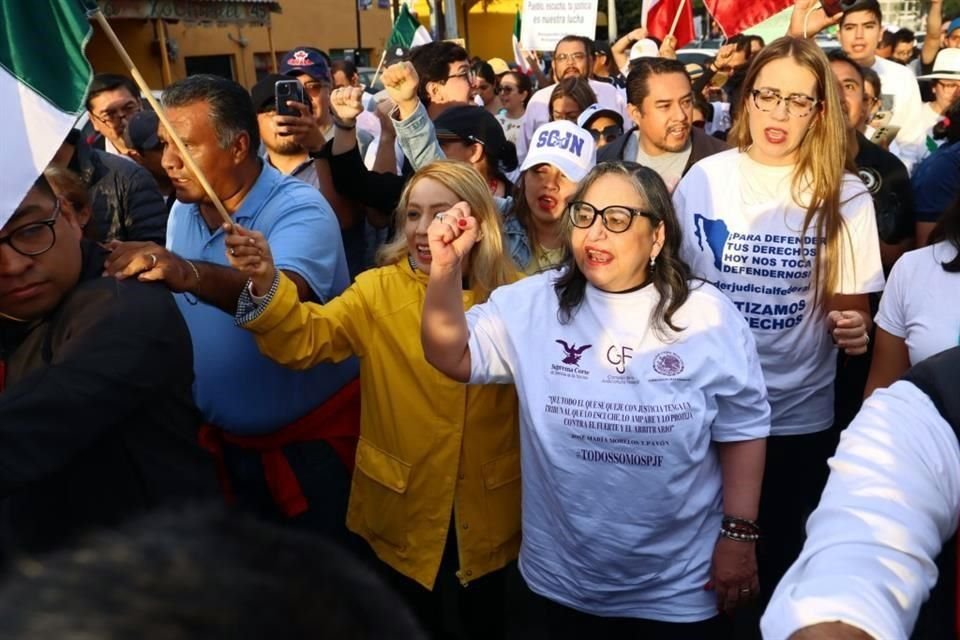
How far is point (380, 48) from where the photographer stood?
28703mm

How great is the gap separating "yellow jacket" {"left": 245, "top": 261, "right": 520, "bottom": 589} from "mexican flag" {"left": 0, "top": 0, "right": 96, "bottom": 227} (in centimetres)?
80

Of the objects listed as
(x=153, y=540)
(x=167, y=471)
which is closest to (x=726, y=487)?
(x=167, y=471)

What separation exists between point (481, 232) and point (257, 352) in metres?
0.76

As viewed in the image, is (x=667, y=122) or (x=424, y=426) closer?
(x=424, y=426)

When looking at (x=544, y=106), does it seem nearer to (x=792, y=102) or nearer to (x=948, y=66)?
(x=948, y=66)

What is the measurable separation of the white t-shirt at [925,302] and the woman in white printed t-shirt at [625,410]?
0.43m

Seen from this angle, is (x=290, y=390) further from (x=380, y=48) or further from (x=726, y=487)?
(x=380, y=48)

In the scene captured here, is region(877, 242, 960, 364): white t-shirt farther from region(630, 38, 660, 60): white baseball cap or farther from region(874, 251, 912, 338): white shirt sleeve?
region(630, 38, 660, 60): white baseball cap

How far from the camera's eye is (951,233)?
2.35m

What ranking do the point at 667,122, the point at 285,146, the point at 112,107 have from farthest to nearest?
the point at 112,107
the point at 285,146
the point at 667,122

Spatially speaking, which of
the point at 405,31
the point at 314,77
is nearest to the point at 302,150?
the point at 314,77

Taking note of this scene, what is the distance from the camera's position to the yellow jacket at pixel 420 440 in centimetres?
264

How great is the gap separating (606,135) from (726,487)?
310 cm

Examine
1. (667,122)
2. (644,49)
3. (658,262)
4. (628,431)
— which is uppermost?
(644,49)
